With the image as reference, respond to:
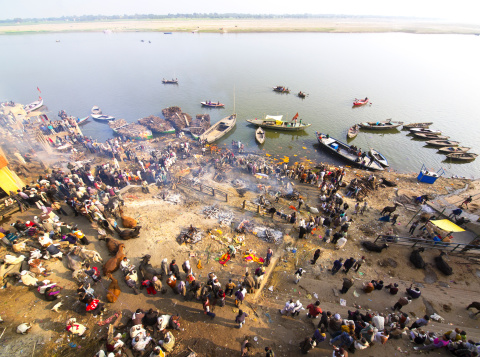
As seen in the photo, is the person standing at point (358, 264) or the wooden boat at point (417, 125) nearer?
the person standing at point (358, 264)

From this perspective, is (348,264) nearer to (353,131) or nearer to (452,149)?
(353,131)

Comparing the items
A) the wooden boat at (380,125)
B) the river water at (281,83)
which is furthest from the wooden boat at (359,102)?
the wooden boat at (380,125)

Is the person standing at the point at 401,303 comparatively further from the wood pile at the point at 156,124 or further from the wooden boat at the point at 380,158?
the wood pile at the point at 156,124

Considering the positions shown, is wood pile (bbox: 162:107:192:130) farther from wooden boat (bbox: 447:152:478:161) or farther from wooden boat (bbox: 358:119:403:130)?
wooden boat (bbox: 447:152:478:161)

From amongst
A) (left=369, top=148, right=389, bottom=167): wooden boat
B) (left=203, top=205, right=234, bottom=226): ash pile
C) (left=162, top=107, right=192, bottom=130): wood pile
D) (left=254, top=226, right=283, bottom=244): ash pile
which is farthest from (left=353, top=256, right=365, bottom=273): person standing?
(left=162, top=107, right=192, bottom=130): wood pile

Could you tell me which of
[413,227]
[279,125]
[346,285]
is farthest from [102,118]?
[413,227]

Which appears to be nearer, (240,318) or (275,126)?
(240,318)

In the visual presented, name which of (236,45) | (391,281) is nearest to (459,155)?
(391,281)
